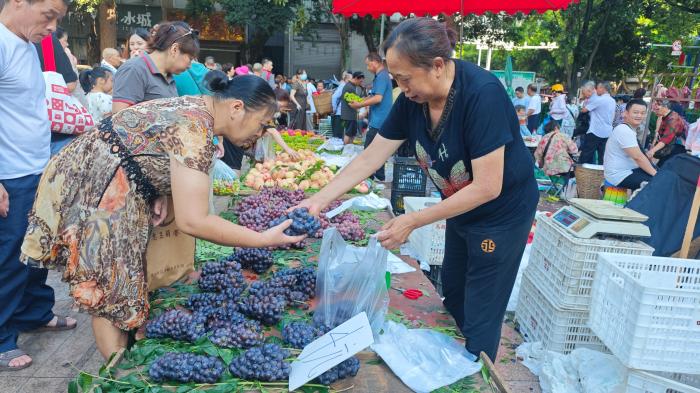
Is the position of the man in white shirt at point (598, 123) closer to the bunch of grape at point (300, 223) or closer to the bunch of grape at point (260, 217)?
the bunch of grape at point (260, 217)

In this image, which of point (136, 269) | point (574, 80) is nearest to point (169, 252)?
point (136, 269)

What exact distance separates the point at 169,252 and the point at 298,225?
0.63 metres

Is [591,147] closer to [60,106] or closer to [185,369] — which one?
[60,106]

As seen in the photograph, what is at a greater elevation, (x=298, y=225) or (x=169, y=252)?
(x=298, y=225)

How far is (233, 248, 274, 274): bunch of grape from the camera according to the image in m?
2.58

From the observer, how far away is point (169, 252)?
2.31m

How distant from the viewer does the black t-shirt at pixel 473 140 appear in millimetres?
1915

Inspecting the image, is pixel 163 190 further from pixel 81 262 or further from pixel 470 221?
pixel 470 221

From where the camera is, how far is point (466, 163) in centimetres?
206

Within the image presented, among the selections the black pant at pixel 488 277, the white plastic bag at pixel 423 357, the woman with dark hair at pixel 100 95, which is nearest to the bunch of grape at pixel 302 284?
the white plastic bag at pixel 423 357

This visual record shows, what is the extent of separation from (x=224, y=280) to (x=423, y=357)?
3.21 feet

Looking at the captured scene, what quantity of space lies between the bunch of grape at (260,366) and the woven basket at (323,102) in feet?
36.0

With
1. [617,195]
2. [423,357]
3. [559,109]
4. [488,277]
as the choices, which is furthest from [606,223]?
[559,109]

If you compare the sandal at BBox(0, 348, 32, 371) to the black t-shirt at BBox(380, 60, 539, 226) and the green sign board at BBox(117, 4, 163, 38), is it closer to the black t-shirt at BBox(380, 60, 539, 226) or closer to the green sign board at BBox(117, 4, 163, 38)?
the black t-shirt at BBox(380, 60, 539, 226)
